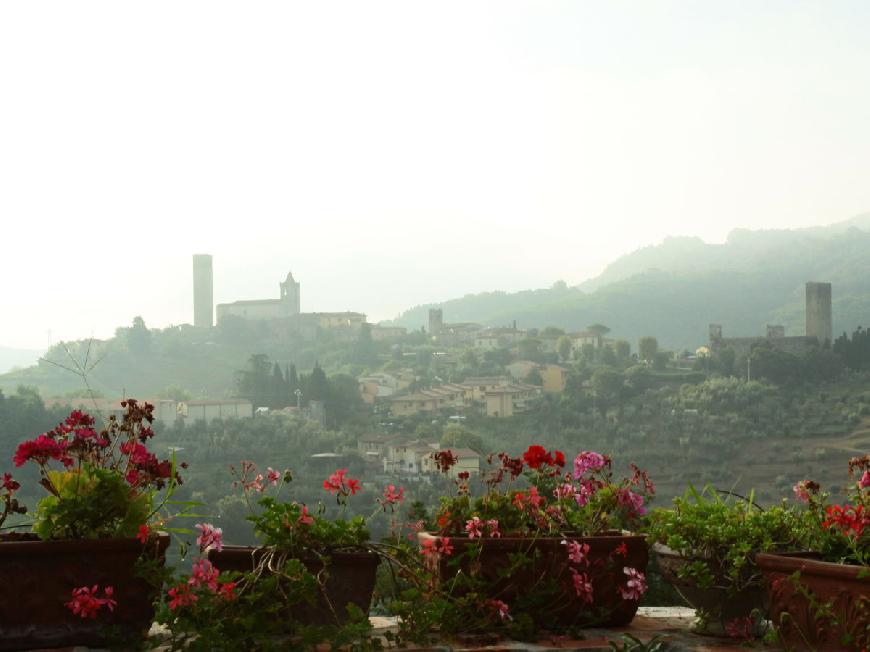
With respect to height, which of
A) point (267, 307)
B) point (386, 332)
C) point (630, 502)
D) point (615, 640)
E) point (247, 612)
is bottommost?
point (386, 332)

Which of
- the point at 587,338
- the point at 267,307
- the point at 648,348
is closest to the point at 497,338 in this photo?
the point at 587,338

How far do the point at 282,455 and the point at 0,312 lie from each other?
23021 mm

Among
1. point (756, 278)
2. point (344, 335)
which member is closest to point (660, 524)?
point (344, 335)

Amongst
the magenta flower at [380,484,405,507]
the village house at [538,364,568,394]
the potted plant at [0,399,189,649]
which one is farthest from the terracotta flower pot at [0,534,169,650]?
the village house at [538,364,568,394]

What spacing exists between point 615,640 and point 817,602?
395 millimetres

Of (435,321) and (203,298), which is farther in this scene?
(203,298)

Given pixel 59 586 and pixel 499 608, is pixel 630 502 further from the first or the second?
pixel 59 586

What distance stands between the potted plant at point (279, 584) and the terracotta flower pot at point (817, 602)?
0.76 metres

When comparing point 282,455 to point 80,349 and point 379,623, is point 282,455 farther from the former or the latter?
point 379,623

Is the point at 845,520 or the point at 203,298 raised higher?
the point at 203,298

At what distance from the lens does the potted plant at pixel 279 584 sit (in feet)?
5.79

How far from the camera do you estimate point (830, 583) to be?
1.78 meters

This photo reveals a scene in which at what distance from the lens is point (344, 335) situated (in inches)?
3204

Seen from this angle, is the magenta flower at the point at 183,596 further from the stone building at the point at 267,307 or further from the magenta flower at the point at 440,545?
the stone building at the point at 267,307
